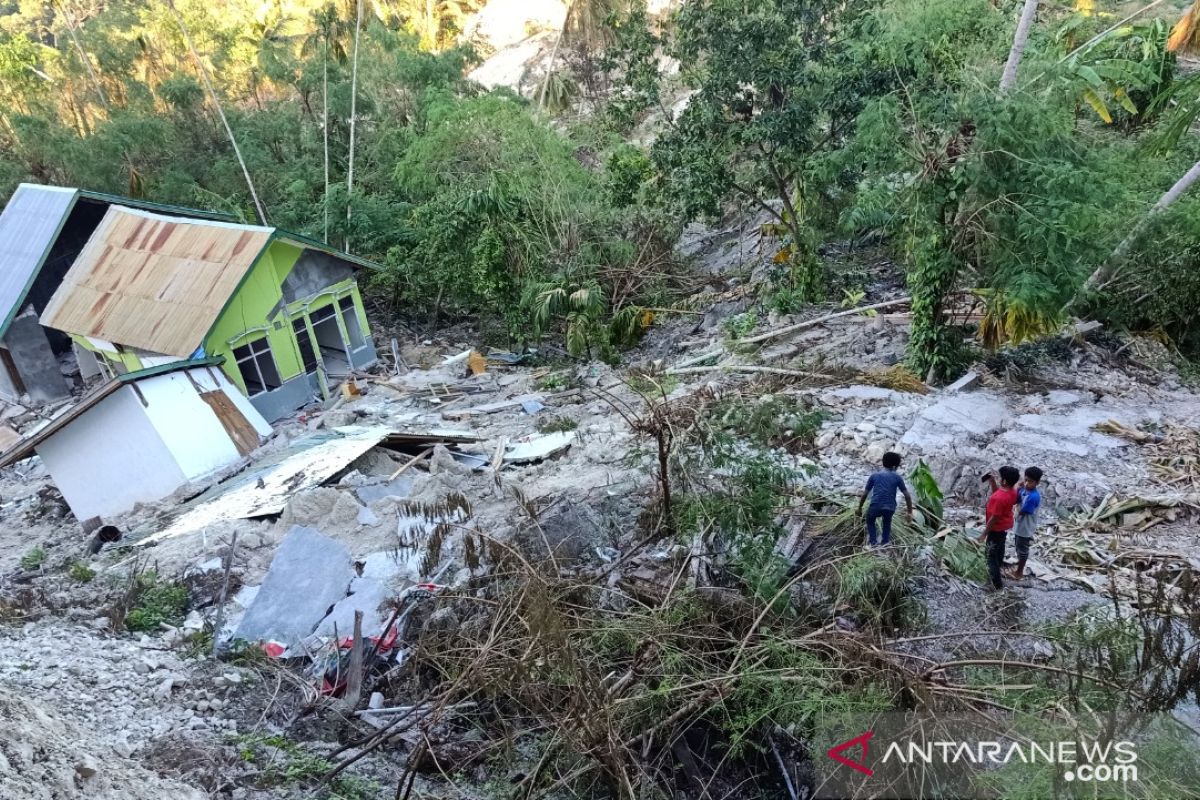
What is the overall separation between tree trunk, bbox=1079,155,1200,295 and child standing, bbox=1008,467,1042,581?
5950 mm

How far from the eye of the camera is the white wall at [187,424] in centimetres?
1077

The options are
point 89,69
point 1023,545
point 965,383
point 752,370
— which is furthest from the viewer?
point 89,69

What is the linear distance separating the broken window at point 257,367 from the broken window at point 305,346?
653 mm

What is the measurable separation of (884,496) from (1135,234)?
739cm

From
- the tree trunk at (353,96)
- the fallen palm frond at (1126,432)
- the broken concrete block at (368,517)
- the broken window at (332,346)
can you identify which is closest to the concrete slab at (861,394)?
the fallen palm frond at (1126,432)

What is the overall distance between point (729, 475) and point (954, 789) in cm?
307

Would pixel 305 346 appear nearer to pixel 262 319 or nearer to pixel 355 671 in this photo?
pixel 262 319

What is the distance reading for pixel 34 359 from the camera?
1581 centimetres

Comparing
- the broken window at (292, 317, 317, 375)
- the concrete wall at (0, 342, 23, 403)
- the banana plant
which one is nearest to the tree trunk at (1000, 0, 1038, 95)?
the banana plant

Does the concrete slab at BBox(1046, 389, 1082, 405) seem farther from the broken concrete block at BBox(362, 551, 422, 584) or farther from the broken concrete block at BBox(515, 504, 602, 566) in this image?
the broken concrete block at BBox(362, 551, 422, 584)

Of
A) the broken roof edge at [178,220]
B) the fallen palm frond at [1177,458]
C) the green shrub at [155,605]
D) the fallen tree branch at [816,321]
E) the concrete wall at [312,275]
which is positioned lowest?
the fallen palm frond at [1177,458]

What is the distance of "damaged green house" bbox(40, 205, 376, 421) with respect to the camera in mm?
12625
